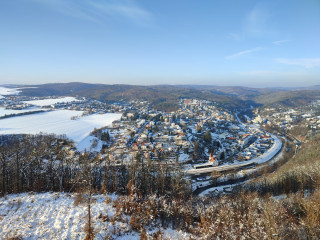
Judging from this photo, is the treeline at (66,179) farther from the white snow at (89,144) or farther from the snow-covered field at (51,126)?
the snow-covered field at (51,126)

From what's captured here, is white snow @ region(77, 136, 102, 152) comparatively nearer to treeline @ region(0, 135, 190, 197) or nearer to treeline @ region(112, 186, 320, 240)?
treeline @ region(0, 135, 190, 197)

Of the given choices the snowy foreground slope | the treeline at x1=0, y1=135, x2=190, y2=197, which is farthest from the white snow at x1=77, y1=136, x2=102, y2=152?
the snowy foreground slope

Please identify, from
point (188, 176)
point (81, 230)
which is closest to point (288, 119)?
point (188, 176)

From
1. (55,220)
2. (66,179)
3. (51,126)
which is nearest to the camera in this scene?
(55,220)

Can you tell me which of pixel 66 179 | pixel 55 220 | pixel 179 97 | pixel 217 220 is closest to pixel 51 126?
pixel 66 179

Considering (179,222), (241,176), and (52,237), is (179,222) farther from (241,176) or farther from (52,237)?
(241,176)

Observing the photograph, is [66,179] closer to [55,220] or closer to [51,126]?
[55,220]

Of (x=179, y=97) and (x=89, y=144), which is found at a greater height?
(x=179, y=97)

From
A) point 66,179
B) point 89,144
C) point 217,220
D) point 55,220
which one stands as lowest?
point 89,144
